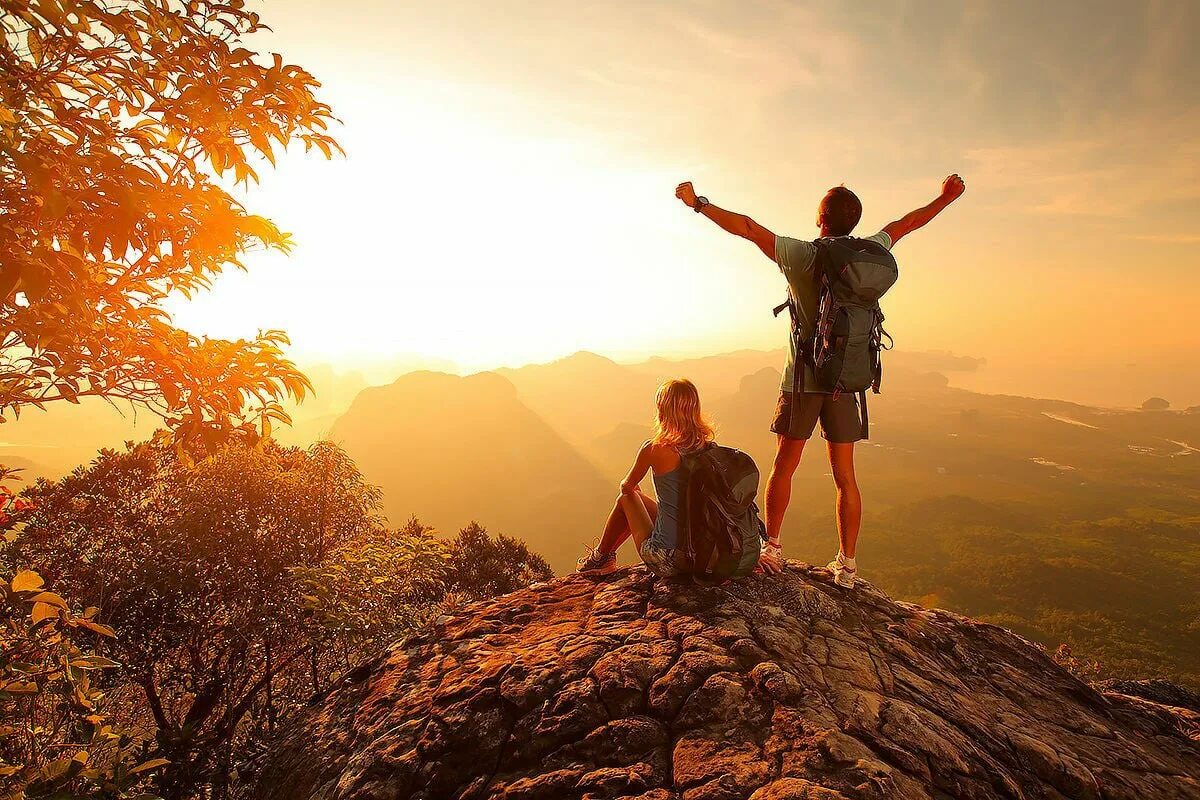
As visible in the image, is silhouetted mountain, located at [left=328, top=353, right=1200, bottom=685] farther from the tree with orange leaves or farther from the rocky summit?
the tree with orange leaves

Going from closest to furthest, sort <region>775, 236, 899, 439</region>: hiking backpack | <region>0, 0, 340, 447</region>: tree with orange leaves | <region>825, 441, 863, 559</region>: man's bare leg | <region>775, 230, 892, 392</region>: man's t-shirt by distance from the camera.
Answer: <region>0, 0, 340, 447</region>: tree with orange leaves → <region>775, 236, 899, 439</region>: hiking backpack → <region>775, 230, 892, 392</region>: man's t-shirt → <region>825, 441, 863, 559</region>: man's bare leg

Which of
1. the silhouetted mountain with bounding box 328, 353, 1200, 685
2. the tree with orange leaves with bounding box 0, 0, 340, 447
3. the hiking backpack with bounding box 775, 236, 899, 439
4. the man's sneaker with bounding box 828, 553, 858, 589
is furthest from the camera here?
the silhouetted mountain with bounding box 328, 353, 1200, 685

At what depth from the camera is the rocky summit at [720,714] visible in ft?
11.5

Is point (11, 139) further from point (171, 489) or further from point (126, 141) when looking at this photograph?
point (171, 489)

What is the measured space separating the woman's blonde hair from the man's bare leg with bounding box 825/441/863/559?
4.78 ft

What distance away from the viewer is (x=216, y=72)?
110 inches

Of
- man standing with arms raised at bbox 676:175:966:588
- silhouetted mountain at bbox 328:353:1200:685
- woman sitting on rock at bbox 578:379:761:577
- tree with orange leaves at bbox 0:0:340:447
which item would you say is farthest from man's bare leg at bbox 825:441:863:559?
silhouetted mountain at bbox 328:353:1200:685

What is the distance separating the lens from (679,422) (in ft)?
16.4

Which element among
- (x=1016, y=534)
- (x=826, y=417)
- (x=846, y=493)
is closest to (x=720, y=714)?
(x=846, y=493)

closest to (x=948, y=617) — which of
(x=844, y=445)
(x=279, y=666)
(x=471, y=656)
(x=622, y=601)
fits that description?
(x=844, y=445)

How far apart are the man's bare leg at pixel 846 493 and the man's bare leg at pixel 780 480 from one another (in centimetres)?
37

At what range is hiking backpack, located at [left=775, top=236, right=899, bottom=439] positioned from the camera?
4.79 metres

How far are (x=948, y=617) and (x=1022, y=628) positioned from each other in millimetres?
116024

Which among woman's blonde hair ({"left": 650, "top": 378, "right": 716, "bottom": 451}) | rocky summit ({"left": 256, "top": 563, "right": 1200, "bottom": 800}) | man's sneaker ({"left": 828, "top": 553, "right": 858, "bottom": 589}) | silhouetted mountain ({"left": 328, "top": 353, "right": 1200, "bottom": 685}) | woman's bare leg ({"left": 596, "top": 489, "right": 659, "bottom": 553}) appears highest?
woman's blonde hair ({"left": 650, "top": 378, "right": 716, "bottom": 451})
